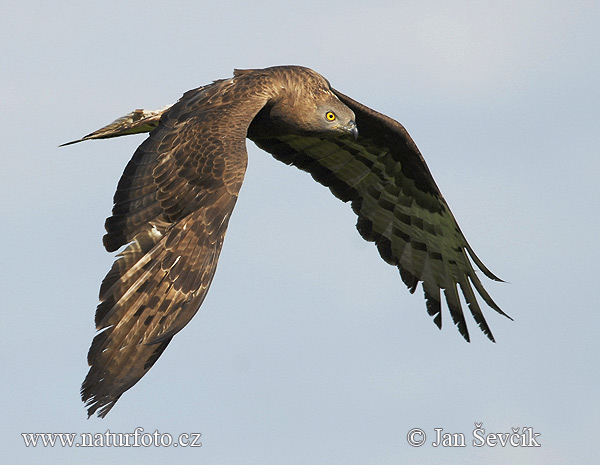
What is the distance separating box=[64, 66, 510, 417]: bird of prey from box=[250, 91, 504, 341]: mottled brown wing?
0.01m

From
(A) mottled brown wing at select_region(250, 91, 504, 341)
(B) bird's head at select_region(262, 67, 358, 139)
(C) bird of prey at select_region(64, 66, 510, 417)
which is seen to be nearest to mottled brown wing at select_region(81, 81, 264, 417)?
(C) bird of prey at select_region(64, 66, 510, 417)

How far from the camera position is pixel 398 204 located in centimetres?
1284

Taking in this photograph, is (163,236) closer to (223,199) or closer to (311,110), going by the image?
(223,199)

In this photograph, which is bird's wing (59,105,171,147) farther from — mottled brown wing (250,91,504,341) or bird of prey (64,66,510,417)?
mottled brown wing (250,91,504,341)

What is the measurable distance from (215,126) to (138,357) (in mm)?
2137

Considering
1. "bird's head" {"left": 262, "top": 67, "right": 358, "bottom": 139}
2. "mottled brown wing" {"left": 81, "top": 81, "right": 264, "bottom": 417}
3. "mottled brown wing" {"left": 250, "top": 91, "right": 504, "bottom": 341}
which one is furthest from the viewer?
"mottled brown wing" {"left": 250, "top": 91, "right": 504, "bottom": 341}

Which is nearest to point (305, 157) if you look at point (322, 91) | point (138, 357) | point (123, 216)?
point (322, 91)

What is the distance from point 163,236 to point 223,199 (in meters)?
0.54

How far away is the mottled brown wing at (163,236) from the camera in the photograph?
8.98m

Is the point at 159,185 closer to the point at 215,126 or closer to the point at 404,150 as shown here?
the point at 215,126

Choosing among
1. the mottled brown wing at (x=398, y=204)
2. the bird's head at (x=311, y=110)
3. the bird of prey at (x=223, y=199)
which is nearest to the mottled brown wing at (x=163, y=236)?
the bird of prey at (x=223, y=199)

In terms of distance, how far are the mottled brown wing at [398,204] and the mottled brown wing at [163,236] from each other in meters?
2.28

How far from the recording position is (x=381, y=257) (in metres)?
12.9

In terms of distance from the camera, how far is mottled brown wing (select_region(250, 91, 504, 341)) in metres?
12.5
